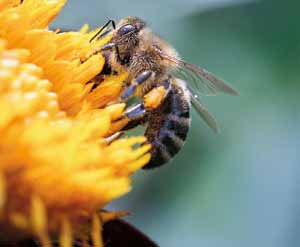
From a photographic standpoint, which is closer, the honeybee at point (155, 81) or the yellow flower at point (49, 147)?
the yellow flower at point (49, 147)

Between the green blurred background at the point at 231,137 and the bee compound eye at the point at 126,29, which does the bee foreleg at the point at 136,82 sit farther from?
the green blurred background at the point at 231,137

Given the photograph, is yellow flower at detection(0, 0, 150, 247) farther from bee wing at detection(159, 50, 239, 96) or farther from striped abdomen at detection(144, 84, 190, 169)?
bee wing at detection(159, 50, 239, 96)

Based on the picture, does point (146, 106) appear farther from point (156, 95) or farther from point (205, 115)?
point (205, 115)

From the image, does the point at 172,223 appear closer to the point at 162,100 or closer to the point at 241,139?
the point at 241,139

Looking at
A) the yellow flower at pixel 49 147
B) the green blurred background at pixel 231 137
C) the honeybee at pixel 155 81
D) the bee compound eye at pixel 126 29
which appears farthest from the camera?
the green blurred background at pixel 231 137

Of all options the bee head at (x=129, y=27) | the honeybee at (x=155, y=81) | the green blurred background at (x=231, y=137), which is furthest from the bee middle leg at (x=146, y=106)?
the green blurred background at (x=231, y=137)

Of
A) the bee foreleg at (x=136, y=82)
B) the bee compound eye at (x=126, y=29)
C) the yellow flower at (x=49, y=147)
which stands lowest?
the yellow flower at (x=49, y=147)

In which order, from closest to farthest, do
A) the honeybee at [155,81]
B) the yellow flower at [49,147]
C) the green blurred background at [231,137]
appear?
1. the yellow flower at [49,147]
2. the honeybee at [155,81]
3. the green blurred background at [231,137]

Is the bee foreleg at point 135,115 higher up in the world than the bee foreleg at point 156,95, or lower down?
lower down

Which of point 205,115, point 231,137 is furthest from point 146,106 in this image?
point 231,137
